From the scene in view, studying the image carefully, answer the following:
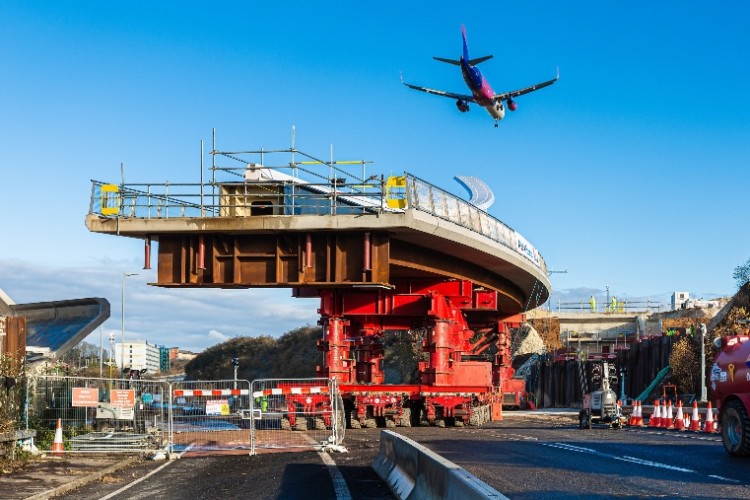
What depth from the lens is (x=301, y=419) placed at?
107 ft

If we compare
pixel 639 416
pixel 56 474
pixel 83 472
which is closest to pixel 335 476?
pixel 83 472

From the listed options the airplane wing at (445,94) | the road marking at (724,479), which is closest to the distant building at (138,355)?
the airplane wing at (445,94)

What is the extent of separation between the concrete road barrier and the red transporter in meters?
17.6

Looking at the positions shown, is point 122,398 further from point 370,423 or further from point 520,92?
point 520,92

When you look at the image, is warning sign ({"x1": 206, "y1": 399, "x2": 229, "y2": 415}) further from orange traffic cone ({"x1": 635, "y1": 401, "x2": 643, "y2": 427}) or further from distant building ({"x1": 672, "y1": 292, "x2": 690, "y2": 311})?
distant building ({"x1": 672, "y1": 292, "x2": 690, "y2": 311})

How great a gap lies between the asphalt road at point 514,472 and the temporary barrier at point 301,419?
3.69ft

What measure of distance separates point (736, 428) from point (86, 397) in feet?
45.6

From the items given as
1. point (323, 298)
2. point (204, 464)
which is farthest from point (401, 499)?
point (323, 298)

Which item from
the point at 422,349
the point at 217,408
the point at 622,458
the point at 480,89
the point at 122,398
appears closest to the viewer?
the point at 622,458

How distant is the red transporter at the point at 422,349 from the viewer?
34.8m

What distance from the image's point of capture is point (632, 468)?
1495 centimetres

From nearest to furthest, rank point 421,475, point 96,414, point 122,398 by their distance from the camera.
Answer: point 421,475, point 122,398, point 96,414

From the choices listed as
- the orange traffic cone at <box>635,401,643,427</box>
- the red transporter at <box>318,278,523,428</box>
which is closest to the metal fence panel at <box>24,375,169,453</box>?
the red transporter at <box>318,278,523,428</box>

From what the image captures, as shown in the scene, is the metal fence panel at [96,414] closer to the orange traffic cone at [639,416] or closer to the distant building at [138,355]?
the orange traffic cone at [639,416]
